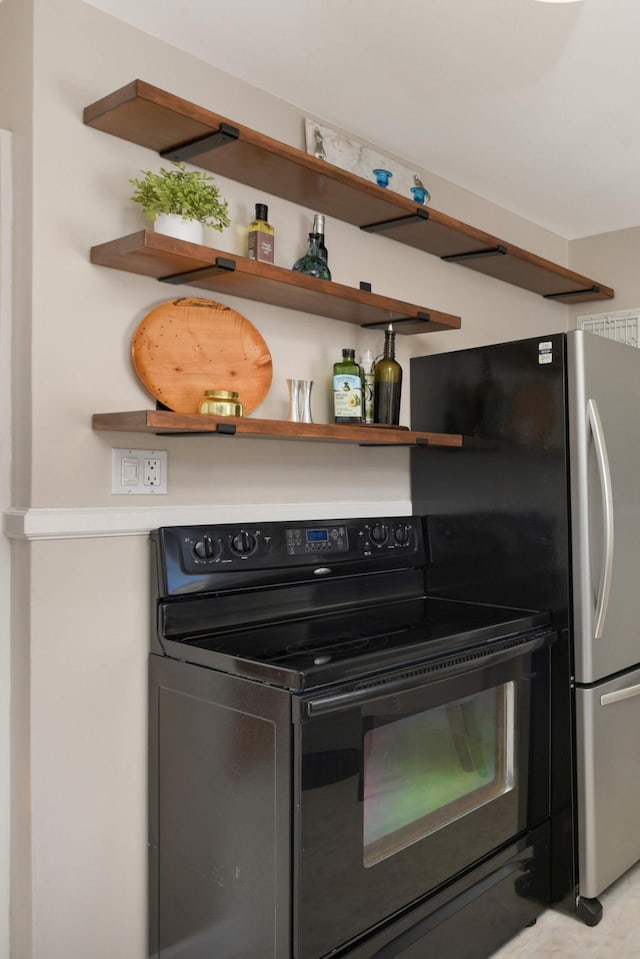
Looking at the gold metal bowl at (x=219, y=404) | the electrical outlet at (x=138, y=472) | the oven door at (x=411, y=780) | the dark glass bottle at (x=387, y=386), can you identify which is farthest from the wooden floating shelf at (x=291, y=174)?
the oven door at (x=411, y=780)

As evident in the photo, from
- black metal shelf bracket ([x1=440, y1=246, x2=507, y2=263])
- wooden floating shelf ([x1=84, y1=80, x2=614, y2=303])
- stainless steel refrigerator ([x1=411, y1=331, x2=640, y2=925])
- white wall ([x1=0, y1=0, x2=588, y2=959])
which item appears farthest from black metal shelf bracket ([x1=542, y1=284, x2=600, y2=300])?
white wall ([x1=0, y1=0, x2=588, y2=959])

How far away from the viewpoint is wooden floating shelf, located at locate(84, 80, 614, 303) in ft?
5.63

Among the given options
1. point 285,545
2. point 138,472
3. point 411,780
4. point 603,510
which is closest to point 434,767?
point 411,780

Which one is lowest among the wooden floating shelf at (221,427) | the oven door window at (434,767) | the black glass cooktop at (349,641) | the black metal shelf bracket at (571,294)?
the oven door window at (434,767)

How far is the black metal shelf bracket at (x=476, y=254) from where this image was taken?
266 cm

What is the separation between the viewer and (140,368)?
183 centimetres

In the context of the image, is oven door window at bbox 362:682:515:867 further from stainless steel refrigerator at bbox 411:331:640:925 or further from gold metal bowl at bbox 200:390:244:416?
gold metal bowl at bbox 200:390:244:416

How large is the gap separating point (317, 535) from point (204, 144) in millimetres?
1031

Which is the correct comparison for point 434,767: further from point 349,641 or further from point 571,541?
point 571,541

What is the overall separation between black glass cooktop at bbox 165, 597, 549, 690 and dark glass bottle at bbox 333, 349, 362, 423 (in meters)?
0.56

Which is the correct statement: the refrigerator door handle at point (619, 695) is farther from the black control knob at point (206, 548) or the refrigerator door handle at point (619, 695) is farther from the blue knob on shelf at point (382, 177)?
the blue knob on shelf at point (382, 177)

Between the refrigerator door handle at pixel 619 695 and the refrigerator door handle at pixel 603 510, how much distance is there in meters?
0.18

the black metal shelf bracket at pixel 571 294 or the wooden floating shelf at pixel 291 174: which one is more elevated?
the wooden floating shelf at pixel 291 174

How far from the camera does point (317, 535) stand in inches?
85.0
